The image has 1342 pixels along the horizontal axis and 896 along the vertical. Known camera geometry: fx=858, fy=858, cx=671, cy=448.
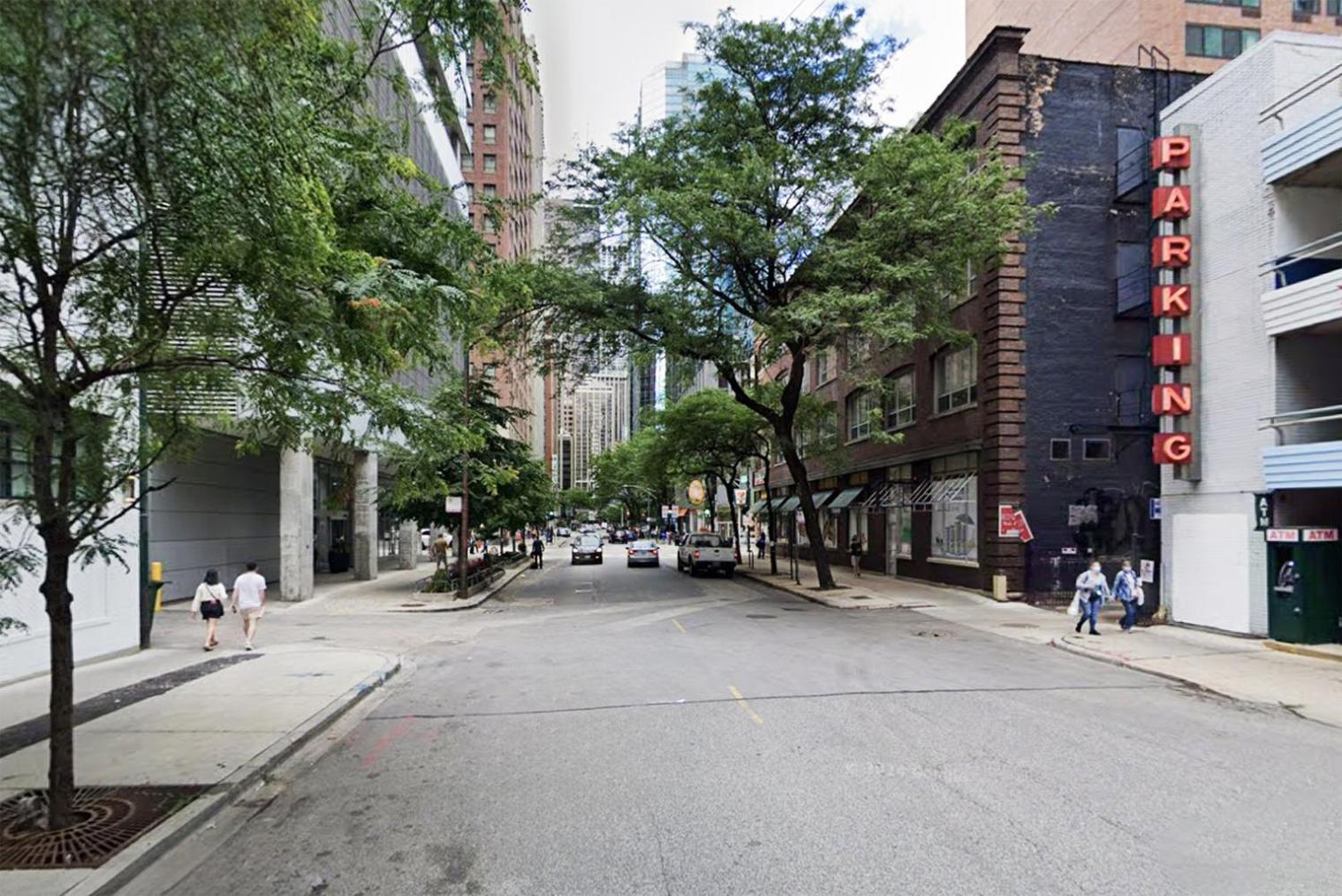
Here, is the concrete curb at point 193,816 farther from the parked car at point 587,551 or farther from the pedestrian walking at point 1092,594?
the parked car at point 587,551

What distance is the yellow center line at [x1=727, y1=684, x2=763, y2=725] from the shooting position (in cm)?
867

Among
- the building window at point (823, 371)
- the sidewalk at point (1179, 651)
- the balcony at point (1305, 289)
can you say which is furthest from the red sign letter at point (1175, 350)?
the building window at point (823, 371)

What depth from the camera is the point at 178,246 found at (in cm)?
537

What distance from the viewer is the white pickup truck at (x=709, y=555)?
114ft

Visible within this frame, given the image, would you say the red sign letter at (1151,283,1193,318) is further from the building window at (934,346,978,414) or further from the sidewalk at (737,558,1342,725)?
the building window at (934,346,978,414)

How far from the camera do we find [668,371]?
2767 centimetres

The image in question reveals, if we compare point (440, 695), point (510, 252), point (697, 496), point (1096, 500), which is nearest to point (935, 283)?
point (1096, 500)

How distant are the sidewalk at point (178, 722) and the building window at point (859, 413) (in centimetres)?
2335

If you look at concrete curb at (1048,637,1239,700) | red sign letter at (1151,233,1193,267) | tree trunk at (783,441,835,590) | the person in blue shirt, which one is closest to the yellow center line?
concrete curb at (1048,637,1239,700)

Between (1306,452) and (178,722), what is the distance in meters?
15.9

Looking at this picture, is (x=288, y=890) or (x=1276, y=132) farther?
(x=1276, y=132)

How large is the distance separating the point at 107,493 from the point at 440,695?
5.78 m

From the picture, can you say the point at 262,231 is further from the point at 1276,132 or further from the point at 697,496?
the point at 697,496

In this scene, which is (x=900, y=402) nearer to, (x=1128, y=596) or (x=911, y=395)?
(x=911, y=395)
